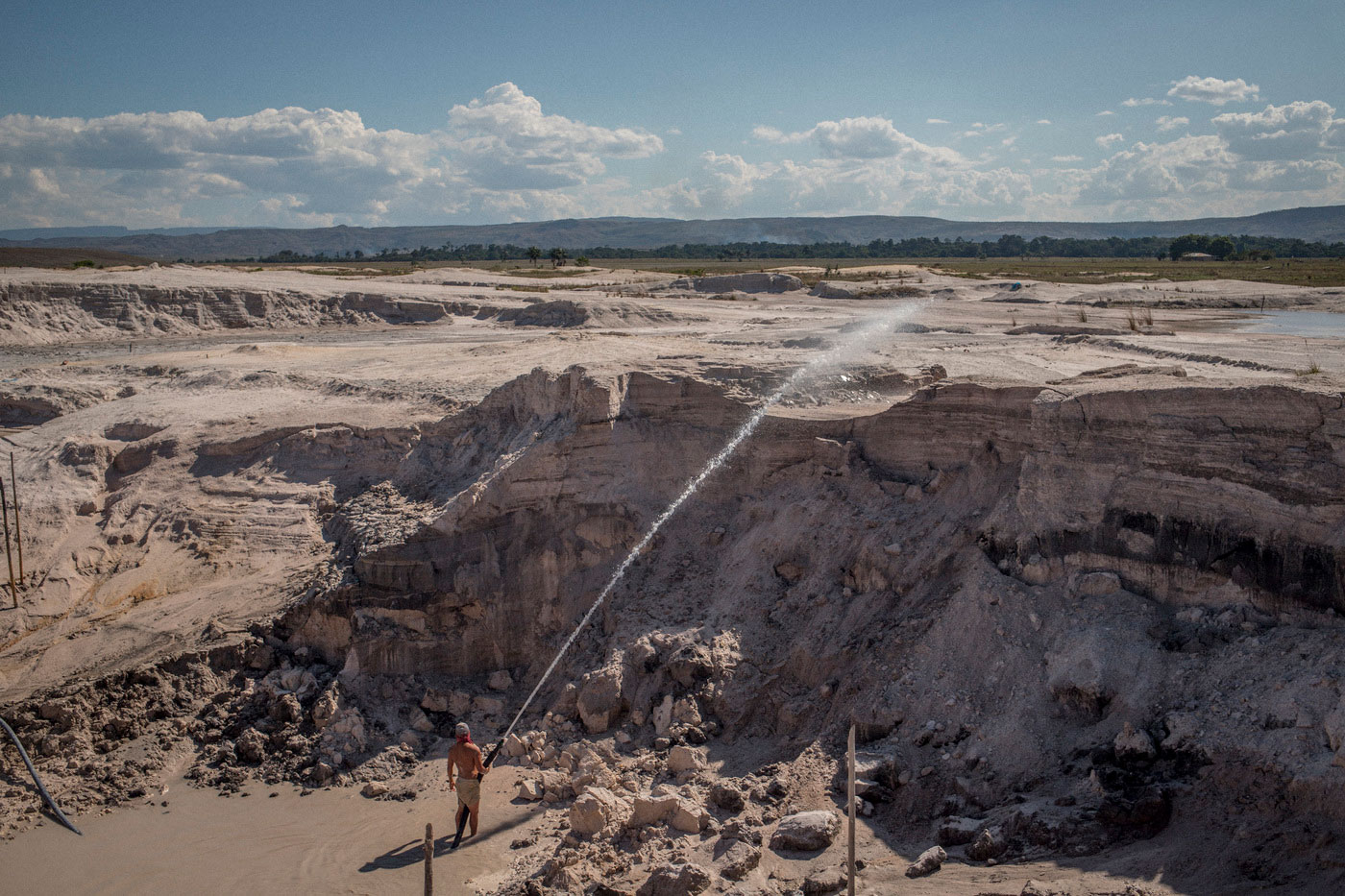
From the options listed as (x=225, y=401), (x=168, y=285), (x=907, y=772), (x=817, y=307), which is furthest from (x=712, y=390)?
(x=168, y=285)

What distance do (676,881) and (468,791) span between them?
93.0 inches

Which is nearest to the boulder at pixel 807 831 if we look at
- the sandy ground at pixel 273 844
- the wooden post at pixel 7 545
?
the sandy ground at pixel 273 844

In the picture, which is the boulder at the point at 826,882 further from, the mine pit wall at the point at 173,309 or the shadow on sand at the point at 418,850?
the mine pit wall at the point at 173,309

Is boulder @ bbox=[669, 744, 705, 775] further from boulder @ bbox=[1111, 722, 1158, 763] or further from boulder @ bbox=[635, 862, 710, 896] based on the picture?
boulder @ bbox=[1111, 722, 1158, 763]

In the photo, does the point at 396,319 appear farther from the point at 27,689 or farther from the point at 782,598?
the point at 782,598

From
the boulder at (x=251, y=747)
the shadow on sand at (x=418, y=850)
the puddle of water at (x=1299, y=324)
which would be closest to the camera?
the shadow on sand at (x=418, y=850)

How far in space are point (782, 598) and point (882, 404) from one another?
124 inches

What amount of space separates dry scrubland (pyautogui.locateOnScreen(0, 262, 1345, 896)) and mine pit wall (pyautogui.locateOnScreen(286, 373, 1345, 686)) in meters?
0.03

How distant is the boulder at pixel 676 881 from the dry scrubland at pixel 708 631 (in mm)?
24

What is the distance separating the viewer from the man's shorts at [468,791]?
323 inches

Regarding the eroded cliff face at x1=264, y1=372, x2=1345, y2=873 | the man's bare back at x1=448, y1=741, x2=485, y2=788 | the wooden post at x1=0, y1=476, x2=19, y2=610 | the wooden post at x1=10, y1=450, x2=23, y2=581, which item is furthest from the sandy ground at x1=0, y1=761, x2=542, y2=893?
the wooden post at x1=10, y1=450, x2=23, y2=581

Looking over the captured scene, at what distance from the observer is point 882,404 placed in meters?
11.6

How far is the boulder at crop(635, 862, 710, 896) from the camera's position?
6.67m

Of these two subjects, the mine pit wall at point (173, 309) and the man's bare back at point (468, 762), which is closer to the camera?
the man's bare back at point (468, 762)
